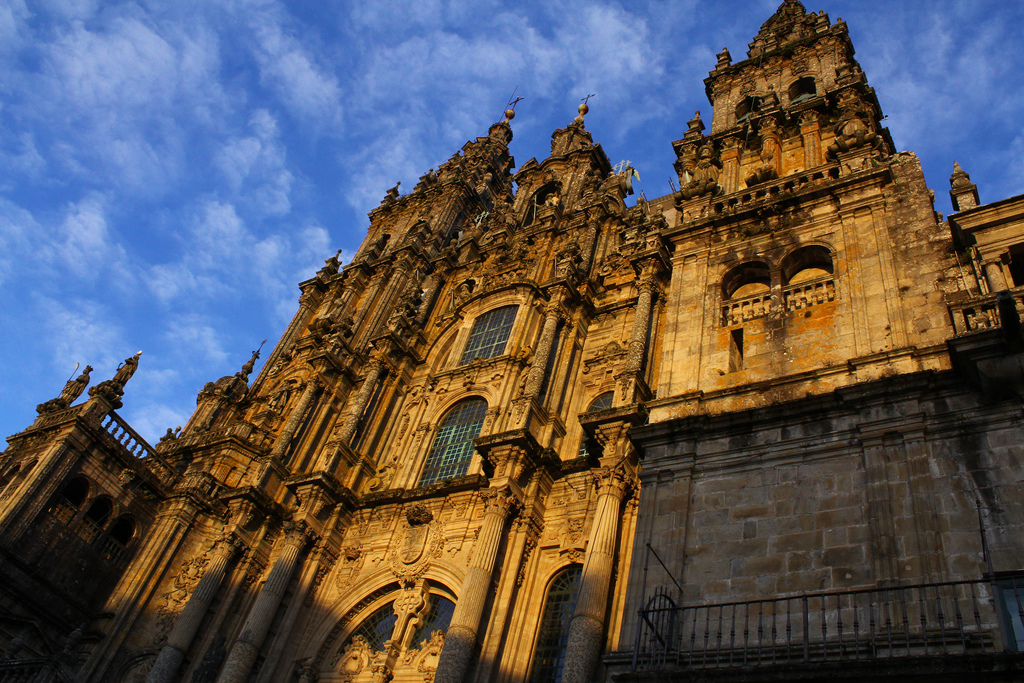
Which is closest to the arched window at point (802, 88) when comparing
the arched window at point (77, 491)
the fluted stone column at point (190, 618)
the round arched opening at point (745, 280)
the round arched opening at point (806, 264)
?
the round arched opening at point (806, 264)

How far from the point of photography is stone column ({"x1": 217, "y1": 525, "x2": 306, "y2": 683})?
65.4ft

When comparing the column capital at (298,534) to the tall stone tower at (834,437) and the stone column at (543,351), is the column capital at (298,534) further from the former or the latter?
the tall stone tower at (834,437)

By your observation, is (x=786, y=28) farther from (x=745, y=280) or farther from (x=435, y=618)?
(x=435, y=618)

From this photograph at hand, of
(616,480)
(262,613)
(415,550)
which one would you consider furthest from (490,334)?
(262,613)

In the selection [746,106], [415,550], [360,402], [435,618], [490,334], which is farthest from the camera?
[490,334]

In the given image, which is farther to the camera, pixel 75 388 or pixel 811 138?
pixel 75 388

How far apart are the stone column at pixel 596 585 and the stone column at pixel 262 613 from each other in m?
8.65

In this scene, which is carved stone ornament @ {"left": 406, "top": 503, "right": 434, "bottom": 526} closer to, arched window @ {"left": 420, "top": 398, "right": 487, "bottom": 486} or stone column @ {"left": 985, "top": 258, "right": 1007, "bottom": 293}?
arched window @ {"left": 420, "top": 398, "right": 487, "bottom": 486}

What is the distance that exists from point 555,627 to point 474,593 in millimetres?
2131

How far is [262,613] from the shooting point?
20828 millimetres

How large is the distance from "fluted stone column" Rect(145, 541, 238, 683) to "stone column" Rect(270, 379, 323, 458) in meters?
3.67

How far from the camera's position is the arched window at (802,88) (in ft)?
83.7

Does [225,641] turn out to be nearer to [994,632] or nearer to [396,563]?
[396,563]

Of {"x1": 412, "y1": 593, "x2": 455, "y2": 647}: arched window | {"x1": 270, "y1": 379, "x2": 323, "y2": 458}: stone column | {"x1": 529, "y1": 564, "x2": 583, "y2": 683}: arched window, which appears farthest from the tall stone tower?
{"x1": 270, "y1": 379, "x2": 323, "y2": 458}: stone column
